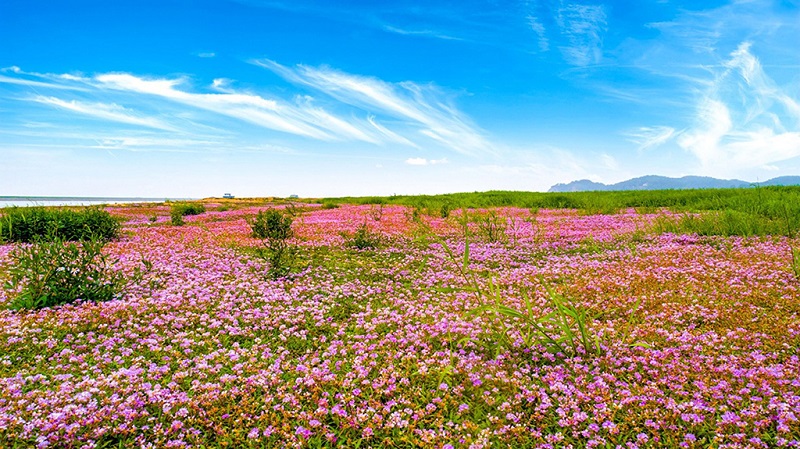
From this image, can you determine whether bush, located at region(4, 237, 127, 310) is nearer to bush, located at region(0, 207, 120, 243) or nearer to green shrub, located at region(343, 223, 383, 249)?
green shrub, located at region(343, 223, 383, 249)

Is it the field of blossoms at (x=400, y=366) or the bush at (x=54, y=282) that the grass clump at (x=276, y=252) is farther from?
the bush at (x=54, y=282)

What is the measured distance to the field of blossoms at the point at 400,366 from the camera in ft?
11.8

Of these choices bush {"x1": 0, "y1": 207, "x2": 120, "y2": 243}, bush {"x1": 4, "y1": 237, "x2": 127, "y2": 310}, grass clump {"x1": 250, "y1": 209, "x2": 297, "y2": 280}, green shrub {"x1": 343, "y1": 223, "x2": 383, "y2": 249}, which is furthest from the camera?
bush {"x1": 0, "y1": 207, "x2": 120, "y2": 243}

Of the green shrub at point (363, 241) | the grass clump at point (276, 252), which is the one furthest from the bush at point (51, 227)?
the green shrub at point (363, 241)

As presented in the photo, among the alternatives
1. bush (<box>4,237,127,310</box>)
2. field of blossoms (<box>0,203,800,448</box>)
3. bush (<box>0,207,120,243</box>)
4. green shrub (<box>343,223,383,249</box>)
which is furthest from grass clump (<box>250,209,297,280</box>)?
bush (<box>0,207,120,243</box>)

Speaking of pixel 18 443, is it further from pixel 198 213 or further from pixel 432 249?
pixel 198 213

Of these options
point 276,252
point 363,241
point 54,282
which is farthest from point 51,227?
point 363,241

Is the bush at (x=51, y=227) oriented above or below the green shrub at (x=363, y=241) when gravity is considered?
above

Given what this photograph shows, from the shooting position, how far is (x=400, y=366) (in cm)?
479

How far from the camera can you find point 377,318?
6219 mm

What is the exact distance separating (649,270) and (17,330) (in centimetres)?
1043

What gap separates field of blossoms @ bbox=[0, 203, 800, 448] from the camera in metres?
3.61

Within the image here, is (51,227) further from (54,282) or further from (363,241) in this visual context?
(363,241)

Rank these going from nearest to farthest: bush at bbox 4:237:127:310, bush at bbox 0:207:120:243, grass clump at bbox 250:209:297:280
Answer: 1. bush at bbox 4:237:127:310
2. grass clump at bbox 250:209:297:280
3. bush at bbox 0:207:120:243
